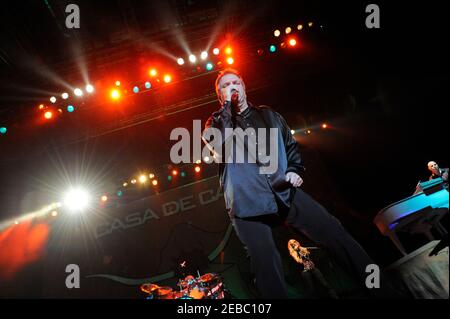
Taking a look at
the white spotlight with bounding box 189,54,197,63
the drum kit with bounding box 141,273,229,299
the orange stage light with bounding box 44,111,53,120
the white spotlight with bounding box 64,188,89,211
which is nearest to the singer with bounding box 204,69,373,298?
the drum kit with bounding box 141,273,229,299

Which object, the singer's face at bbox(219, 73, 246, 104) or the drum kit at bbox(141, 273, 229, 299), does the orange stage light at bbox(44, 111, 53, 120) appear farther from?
the singer's face at bbox(219, 73, 246, 104)

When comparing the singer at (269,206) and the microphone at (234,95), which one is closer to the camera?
the singer at (269,206)

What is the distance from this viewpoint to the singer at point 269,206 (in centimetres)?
169

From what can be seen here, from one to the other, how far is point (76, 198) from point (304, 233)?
21.7ft

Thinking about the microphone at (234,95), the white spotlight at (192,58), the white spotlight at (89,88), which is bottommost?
the microphone at (234,95)

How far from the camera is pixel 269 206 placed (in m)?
1.90

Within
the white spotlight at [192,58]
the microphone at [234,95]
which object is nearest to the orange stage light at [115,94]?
the white spotlight at [192,58]

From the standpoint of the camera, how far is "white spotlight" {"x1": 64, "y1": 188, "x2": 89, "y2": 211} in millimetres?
6711

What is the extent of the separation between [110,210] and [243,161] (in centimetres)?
575

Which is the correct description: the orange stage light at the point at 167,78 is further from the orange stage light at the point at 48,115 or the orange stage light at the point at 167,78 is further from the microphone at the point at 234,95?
the microphone at the point at 234,95

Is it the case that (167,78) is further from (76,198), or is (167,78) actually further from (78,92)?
(76,198)

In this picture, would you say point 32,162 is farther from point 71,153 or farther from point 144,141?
point 144,141

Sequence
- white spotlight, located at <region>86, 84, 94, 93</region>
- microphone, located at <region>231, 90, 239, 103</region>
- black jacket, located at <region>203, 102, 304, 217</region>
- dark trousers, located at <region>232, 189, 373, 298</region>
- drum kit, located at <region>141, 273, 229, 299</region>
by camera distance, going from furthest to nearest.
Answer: white spotlight, located at <region>86, 84, 94, 93</region> < drum kit, located at <region>141, 273, 229, 299</region> < microphone, located at <region>231, 90, 239, 103</region> < black jacket, located at <region>203, 102, 304, 217</region> < dark trousers, located at <region>232, 189, 373, 298</region>

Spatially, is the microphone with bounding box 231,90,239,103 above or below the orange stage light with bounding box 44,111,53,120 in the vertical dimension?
below
